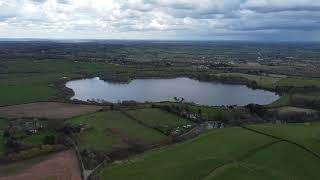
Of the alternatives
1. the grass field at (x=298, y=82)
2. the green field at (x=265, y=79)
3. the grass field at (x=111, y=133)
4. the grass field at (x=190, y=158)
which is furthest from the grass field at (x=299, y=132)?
the green field at (x=265, y=79)

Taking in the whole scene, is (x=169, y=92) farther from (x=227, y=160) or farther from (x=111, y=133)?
(x=227, y=160)

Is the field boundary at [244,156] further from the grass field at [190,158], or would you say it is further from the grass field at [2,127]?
the grass field at [2,127]

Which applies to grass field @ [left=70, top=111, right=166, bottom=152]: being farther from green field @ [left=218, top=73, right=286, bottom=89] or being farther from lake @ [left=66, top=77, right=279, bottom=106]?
green field @ [left=218, top=73, right=286, bottom=89]

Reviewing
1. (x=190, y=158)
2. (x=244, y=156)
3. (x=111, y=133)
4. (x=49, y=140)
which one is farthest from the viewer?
(x=111, y=133)

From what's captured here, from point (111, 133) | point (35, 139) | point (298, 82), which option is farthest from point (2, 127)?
point (298, 82)

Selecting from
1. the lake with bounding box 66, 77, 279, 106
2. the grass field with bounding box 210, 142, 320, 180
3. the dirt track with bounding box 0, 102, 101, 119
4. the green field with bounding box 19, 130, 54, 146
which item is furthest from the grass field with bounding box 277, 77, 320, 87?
the green field with bounding box 19, 130, 54, 146
